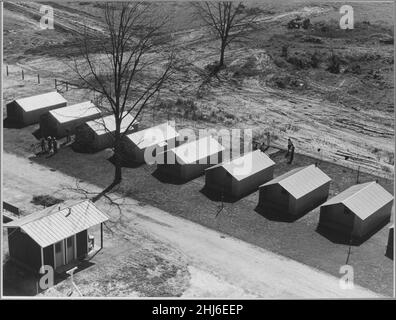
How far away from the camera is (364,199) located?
3909 cm

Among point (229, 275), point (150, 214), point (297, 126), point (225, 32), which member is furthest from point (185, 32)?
point (229, 275)

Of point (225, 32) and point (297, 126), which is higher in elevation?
point (225, 32)

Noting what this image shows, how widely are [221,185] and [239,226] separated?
492 cm

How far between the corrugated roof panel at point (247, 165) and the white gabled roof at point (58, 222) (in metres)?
11.1

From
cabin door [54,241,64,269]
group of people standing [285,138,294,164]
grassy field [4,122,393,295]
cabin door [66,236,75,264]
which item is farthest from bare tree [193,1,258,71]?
cabin door [54,241,64,269]

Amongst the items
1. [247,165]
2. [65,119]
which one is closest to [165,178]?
[247,165]

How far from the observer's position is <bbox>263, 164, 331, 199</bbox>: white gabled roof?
133ft

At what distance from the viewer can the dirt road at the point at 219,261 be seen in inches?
1289

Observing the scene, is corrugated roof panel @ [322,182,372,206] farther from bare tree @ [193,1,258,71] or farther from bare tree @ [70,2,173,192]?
bare tree @ [193,1,258,71]

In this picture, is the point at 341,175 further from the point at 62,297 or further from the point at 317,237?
the point at 62,297

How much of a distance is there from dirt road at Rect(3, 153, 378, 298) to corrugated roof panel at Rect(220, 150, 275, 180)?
5489mm

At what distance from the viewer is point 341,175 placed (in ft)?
153

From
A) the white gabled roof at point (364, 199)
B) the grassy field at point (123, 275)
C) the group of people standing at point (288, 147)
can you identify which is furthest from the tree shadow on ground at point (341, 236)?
the group of people standing at point (288, 147)

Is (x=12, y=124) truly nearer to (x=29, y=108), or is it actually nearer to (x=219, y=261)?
(x=29, y=108)
